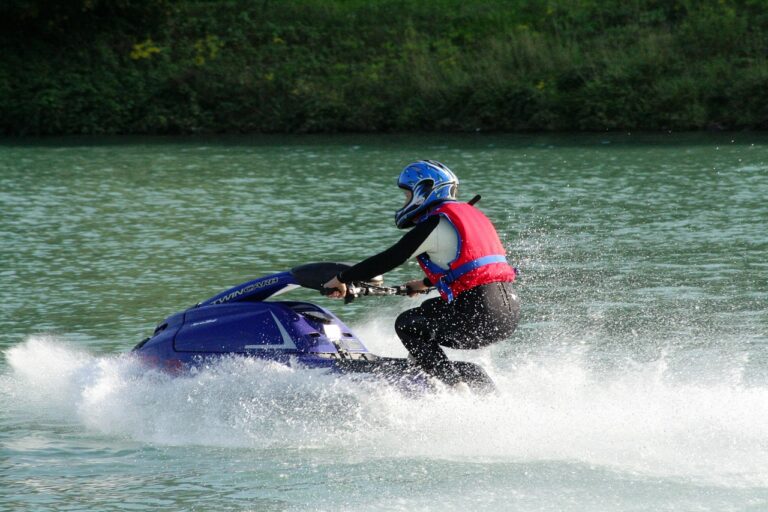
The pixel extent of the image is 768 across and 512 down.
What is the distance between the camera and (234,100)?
102 ft

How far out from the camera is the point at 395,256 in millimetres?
7105

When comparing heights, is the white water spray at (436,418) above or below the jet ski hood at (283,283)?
below

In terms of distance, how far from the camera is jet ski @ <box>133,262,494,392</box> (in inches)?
283

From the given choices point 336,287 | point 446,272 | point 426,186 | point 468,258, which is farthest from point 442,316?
point 426,186

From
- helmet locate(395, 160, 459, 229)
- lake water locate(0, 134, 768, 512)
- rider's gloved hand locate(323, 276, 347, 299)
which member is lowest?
lake water locate(0, 134, 768, 512)

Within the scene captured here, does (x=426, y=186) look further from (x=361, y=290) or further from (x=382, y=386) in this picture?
(x=382, y=386)

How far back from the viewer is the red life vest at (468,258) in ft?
23.1

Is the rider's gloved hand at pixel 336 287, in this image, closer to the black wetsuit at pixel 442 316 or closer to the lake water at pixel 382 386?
the black wetsuit at pixel 442 316

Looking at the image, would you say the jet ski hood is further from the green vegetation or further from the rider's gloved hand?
the green vegetation

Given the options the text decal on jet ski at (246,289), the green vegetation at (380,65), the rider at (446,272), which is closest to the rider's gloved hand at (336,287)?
the rider at (446,272)

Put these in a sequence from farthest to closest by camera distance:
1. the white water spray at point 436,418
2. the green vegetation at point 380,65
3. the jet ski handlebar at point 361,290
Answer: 1. the green vegetation at point 380,65
2. the jet ski handlebar at point 361,290
3. the white water spray at point 436,418

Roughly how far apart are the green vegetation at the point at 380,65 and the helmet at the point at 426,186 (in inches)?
864

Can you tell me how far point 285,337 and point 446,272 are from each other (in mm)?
974

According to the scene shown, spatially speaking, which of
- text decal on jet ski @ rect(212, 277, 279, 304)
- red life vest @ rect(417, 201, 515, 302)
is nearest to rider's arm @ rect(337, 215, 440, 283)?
red life vest @ rect(417, 201, 515, 302)
